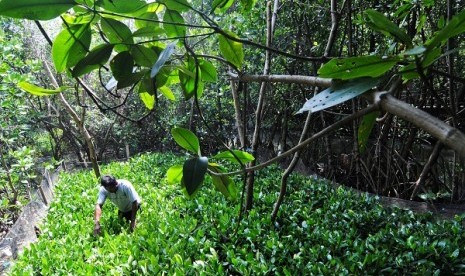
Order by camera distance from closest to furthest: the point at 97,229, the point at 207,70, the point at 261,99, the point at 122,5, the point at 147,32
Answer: the point at 122,5
the point at 147,32
the point at 207,70
the point at 261,99
the point at 97,229

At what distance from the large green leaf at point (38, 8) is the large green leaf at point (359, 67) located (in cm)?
43

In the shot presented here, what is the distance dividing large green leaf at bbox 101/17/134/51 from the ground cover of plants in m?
1.46

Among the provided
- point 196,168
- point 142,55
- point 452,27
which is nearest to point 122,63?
point 142,55

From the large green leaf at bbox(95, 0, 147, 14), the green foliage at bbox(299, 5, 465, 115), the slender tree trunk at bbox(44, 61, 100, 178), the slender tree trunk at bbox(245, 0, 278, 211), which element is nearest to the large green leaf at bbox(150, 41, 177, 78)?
the large green leaf at bbox(95, 0, 147, 14)

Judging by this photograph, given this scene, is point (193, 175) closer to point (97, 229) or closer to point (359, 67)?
point (359, 67)

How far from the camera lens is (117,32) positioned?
0.74 m

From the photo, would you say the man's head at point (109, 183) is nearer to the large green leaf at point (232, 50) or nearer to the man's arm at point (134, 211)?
the man's arm at point (134, 211)

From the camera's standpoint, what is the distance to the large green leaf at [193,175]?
67cm

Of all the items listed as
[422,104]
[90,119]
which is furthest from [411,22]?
[90,119]

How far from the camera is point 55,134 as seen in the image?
39.7 feet

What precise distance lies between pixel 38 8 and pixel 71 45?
0.14m

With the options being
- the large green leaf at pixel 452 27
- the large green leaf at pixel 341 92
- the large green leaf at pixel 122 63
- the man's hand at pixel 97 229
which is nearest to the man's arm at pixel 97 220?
the man's hand at pixel 97 229

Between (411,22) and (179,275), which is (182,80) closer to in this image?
(179,275)

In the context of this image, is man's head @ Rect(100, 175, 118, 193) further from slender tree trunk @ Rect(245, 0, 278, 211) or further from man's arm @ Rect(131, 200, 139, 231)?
slender tree trunk @ Rect(245, 0, 278, 211)
